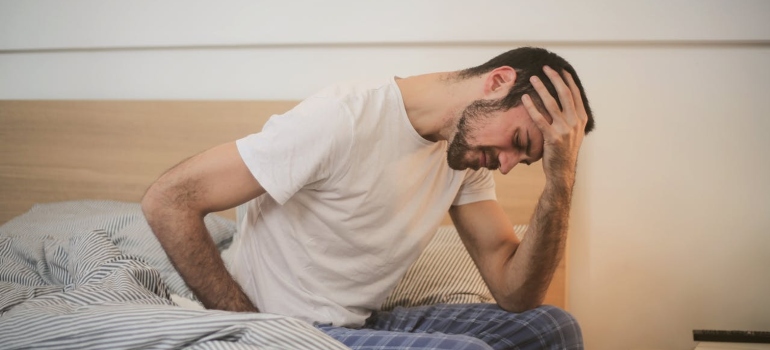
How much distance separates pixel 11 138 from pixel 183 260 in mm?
1666

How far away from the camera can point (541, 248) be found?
140 centimetres

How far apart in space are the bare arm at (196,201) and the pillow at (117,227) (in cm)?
48

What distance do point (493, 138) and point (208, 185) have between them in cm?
Result: 52

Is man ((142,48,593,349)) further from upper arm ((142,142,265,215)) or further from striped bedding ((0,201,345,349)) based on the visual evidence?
striped bedding ((0,201,345,349))

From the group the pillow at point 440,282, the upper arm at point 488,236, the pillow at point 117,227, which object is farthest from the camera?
the pillow at point 117,227

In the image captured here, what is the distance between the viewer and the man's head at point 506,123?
1343 millimetres

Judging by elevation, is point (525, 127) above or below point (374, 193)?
above

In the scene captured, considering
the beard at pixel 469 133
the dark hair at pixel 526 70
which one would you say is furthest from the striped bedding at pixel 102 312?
the dark hair at pixel 526 70

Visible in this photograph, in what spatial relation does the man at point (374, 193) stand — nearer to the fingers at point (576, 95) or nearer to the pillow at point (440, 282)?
the fingers at point (576, 95)

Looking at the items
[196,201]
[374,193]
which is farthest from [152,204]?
[374,193]

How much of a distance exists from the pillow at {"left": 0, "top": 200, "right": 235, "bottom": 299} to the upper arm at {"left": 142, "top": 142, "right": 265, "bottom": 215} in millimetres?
552

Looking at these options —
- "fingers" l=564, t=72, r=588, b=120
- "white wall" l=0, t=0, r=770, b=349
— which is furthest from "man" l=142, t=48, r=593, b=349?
"white wall" l=0, t=0, r=770, b=349

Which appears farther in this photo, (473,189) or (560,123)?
(473,189)

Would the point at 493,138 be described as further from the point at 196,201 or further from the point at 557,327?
the point at 196,201
